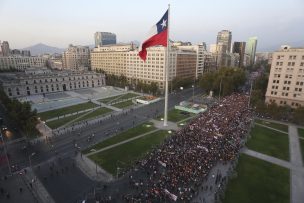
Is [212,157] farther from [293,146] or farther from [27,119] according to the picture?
[27,119]

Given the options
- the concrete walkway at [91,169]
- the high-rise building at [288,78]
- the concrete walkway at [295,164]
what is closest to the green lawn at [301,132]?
the concrete walkway at [295,164]

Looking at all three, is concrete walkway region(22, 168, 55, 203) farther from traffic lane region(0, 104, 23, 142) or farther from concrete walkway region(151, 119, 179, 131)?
concrete walkway region(151, 119, 179, 131)

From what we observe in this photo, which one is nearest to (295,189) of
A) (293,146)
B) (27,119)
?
(293,146)

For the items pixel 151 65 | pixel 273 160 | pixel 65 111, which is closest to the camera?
pixel 273 160

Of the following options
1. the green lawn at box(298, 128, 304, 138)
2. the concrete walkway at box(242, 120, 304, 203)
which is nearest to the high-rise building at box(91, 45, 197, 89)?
the green lawn at box(298, 128, 304, 138)

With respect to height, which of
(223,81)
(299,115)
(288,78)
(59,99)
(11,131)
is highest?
(288,78)

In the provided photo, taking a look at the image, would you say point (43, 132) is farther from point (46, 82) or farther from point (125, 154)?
point (46, 82)

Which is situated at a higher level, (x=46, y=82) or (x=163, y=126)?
(x=46, y=82)

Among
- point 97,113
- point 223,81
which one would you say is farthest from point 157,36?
point 223,81
